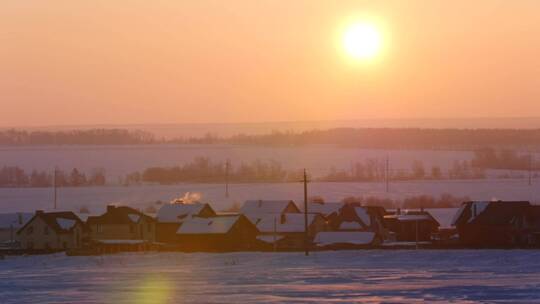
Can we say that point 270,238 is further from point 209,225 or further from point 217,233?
point 217,233

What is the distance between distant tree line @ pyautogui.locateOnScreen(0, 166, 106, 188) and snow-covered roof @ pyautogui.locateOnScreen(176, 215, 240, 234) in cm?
8143

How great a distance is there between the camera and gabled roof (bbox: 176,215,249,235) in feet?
230

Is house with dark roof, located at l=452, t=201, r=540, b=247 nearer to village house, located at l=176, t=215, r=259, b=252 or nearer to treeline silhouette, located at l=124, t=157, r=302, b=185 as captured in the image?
village house, located at l=176, t=215, r=259, b=252

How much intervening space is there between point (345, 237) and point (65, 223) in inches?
824

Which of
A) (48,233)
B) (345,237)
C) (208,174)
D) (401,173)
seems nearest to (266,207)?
(345,237)

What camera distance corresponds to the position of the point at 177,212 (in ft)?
264

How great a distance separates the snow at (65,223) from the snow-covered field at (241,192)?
30.0m

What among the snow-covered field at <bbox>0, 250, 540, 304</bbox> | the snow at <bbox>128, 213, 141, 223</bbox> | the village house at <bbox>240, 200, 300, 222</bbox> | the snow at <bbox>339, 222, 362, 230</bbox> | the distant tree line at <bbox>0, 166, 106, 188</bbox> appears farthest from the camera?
the distant tree line at <bbox>0, 166, 106, 188</bbox>

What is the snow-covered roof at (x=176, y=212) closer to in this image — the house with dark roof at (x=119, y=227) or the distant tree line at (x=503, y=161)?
the house with dark roof at (x=119, y=227)

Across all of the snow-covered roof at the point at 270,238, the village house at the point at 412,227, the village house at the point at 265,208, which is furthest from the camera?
the village house at the point at 265,208

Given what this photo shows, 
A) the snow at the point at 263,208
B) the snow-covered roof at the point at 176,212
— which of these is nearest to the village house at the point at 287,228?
the snow at the point at 263,208

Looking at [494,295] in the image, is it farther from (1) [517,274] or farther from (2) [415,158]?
(2) [415,158]

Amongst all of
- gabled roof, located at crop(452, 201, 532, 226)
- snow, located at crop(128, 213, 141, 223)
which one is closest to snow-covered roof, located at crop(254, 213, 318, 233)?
snow, located at crop(128, 213, 141, 223)

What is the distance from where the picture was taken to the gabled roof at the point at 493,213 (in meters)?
69.9
